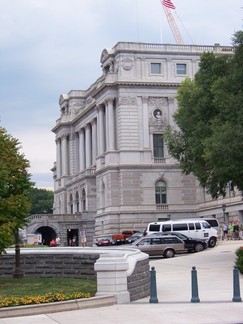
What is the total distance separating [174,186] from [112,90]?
579 inches

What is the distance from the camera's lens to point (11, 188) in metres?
25.6

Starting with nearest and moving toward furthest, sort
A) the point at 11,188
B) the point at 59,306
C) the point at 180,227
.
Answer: the point at 59,306, the point at 11,188, the point at 180,227

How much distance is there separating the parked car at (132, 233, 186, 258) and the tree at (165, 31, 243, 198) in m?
4.29

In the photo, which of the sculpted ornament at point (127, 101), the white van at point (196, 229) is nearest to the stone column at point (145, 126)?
the sculpted ornament at point (127, 101)

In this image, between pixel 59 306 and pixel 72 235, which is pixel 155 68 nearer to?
pixel 72 235

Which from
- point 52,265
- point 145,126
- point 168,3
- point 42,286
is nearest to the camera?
point 42,286

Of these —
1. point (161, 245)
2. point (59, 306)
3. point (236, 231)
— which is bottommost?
point (59, 306)

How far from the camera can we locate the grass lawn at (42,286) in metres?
20.6

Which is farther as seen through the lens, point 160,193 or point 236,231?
point 160,193

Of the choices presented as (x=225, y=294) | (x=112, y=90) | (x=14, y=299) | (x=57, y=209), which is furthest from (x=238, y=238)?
(x=57, y=209)

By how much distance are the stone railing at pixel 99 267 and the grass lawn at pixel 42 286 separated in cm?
73

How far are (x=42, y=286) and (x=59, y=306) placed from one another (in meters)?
4.73

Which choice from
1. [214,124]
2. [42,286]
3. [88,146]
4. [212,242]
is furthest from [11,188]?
[88,146]

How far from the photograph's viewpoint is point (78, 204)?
105688 mm
